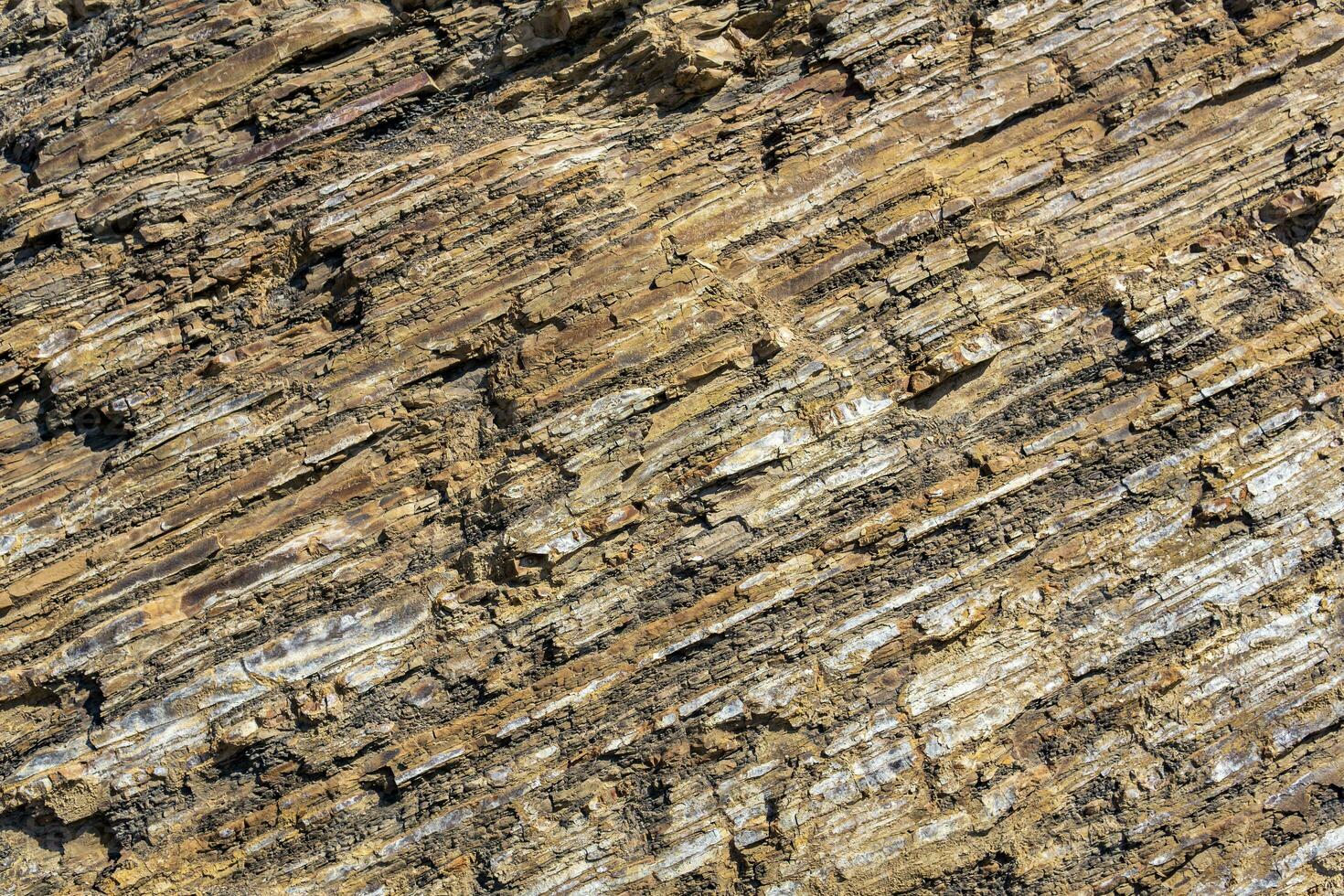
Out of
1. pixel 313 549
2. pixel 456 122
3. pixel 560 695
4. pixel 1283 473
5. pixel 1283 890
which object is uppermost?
pixel 456 122

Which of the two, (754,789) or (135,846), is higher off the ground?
(754,789)

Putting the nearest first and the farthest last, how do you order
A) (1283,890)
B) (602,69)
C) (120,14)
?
(1283,890), (602,69), (120,14)

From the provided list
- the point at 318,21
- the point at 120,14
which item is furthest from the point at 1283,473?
the point at 120,14

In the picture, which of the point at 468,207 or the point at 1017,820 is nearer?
the point at 1017,820

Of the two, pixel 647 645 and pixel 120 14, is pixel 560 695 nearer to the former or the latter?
pixel 647 645

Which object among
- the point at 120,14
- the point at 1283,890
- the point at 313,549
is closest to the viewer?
the point at 1283,890

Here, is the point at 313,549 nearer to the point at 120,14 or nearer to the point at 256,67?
the point at 256,67

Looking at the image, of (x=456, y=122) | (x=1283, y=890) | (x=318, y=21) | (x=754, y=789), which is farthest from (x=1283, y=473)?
(x=318, y=21)
